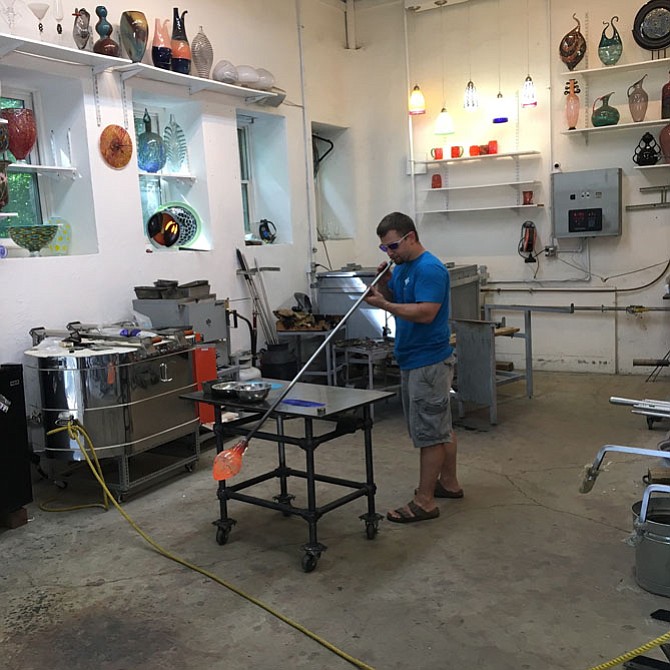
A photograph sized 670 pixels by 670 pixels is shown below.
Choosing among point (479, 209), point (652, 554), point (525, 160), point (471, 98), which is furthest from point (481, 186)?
point (652, 554)

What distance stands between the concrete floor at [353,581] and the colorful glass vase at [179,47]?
2.77 meters

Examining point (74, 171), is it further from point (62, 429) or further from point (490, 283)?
point (490, 283)

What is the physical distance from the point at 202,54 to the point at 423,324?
307 cm

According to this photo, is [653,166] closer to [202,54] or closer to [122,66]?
[202,54]

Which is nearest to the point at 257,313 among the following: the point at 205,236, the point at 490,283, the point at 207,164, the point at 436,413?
the point at 205,236

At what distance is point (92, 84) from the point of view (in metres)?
4.50

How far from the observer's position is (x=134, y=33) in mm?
4559

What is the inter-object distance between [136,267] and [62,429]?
4.94ft

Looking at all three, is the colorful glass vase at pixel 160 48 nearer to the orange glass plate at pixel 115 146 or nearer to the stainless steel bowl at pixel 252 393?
the orange glass plate at pixel 115 146

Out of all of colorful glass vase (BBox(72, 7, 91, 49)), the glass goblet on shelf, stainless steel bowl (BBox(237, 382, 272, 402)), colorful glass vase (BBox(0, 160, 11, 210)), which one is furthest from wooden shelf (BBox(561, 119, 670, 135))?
colorful glass vase (BBox(0, 160, 11, 210))

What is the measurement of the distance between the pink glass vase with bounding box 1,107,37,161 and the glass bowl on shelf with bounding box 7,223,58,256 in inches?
16.9

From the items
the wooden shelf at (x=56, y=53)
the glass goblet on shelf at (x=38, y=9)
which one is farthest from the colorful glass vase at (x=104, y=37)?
the glass goblet on shelf at (x=38, y=9)

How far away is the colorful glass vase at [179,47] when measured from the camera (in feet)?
16.2

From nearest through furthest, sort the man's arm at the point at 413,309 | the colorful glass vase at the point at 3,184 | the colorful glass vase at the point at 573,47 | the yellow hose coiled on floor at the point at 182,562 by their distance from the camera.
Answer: the yellow hose coiled on floor at the point at 182,562
the man's arm at the point at 413,309
the colorful glass vase at the point at 3,184
the colorful glass vase at the point at 573,47
